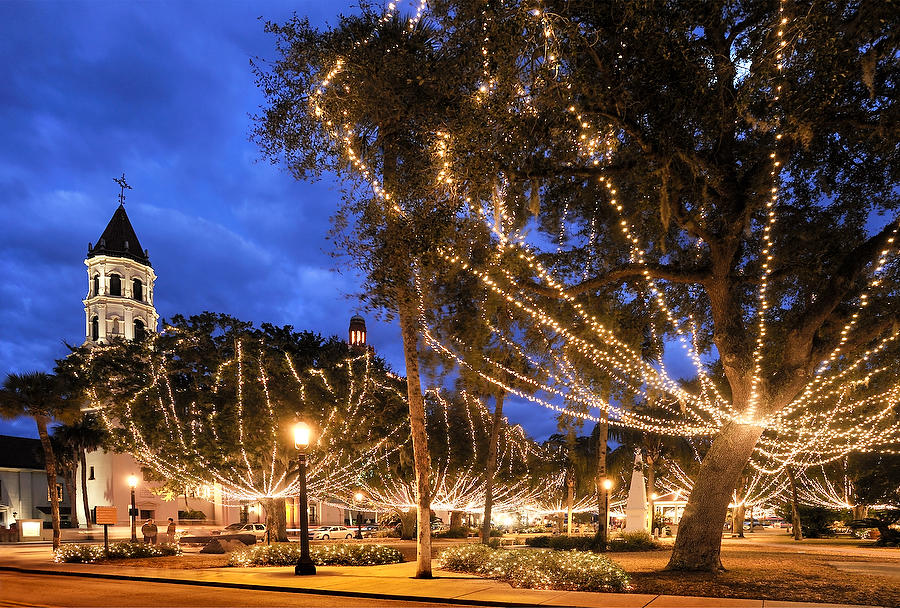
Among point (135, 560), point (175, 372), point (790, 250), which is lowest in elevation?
point (135, 560)

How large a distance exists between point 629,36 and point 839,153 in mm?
7494

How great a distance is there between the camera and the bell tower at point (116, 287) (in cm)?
6575

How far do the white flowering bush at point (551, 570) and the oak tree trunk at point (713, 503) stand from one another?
7.50ft

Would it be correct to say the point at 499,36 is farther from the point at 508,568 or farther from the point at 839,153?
the point at 508,568

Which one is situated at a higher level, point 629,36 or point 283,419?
point 629,36

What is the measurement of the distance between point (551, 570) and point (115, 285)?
63.5 metres

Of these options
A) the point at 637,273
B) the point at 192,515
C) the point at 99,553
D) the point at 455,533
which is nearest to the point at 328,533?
the point at 455,533

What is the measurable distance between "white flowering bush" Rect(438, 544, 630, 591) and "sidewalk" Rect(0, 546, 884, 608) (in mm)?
459

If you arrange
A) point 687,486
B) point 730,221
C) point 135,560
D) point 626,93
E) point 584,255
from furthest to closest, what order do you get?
point 687,486
point 135,560
point 584,255
point 730,221
point 626,93

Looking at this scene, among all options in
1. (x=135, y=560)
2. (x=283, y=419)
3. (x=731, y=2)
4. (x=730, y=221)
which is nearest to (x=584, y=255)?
(x=730, y=221)

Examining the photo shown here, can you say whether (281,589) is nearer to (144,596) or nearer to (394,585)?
(394,585)

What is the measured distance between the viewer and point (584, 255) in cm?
1806

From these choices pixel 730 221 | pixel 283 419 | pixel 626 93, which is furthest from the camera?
pixel 283 419

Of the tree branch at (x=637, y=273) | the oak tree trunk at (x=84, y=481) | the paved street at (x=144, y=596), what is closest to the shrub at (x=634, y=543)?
the tree branch at (x=637, y=273)
